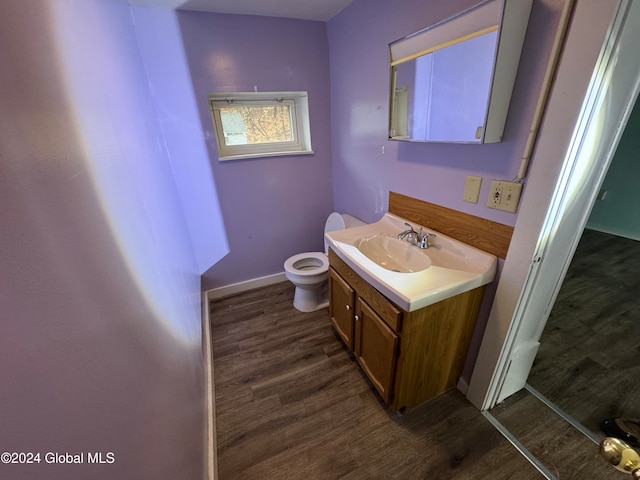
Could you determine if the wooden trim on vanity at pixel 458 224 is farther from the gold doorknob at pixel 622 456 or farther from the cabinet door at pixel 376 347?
the gold doorknob at pixel 622 456

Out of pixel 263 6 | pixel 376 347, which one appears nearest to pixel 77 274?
pixel 376 347

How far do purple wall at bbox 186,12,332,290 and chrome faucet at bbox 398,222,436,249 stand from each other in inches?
45.7

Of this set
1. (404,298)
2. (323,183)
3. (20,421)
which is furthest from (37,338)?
(323,183)

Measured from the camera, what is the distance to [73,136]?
619 mm

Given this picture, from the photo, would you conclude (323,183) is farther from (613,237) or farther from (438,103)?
(613,237)

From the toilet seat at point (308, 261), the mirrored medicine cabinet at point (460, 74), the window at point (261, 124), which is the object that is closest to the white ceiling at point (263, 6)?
the window at point (261, 124)

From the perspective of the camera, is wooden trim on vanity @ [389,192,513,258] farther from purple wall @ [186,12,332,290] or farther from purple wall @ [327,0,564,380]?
purple wall @ [186,12,332,290]

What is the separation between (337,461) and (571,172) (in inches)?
61.3

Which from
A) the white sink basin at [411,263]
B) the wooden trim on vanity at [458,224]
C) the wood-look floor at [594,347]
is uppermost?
the wooden trim on vanity at [458,224]

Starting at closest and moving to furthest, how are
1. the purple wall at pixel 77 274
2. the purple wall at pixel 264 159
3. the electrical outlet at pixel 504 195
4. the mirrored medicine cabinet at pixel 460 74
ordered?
the purple wall at pixel 77 274
the mirrored medicine cabinet at pixel 460 74
the electrical outlet at pixel 504 195
the purple wall at pixel 264 159

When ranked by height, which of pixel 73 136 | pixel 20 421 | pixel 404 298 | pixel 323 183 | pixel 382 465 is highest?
pixel 73 136

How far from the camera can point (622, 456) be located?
0.58 m

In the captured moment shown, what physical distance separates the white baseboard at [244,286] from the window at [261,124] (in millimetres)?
1174

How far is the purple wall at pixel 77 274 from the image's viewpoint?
14.6 inches
